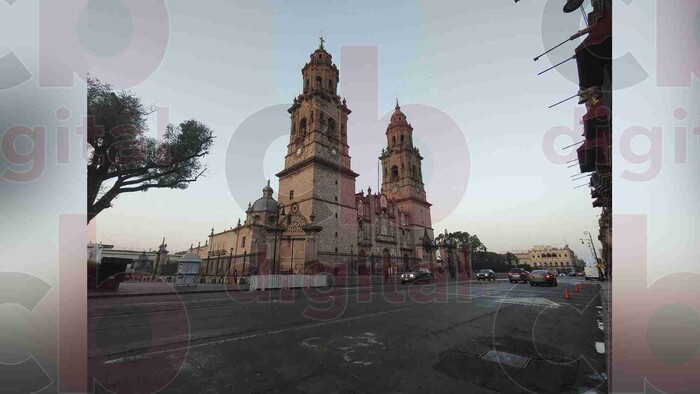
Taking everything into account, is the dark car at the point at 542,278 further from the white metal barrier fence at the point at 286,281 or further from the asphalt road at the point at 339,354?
the asphalt road at the point at 339,354

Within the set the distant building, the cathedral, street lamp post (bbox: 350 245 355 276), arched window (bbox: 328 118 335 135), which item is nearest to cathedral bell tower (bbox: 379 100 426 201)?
the cathedral

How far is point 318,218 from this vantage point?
33812 millimetres

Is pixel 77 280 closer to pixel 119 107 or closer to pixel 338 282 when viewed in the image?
pixel 119 107

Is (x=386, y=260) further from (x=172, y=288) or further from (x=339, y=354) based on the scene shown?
(x=339, y=354)

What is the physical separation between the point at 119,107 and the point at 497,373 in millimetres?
21425

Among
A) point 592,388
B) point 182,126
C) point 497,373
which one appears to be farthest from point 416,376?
point 182,126

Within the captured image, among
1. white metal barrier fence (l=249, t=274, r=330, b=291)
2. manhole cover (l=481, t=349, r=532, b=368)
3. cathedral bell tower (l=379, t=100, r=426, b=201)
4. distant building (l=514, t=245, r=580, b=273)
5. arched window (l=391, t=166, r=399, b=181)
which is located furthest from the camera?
distant building (l=514, t=245, r=580, b=273)

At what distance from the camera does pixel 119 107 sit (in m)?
16.5

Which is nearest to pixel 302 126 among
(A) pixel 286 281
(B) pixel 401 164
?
(B) pixel 401 164

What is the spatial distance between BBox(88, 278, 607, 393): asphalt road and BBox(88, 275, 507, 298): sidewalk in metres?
7.38

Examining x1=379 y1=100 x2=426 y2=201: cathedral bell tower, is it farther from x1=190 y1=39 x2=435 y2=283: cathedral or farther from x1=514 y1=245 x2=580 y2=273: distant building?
x1=514 y1=245 x2=580 y2=273: distant building

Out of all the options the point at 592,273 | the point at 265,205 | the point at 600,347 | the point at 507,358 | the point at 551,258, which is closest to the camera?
the point at 507,358

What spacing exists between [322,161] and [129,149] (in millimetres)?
21132

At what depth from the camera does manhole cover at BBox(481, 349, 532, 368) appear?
441 centimetres
